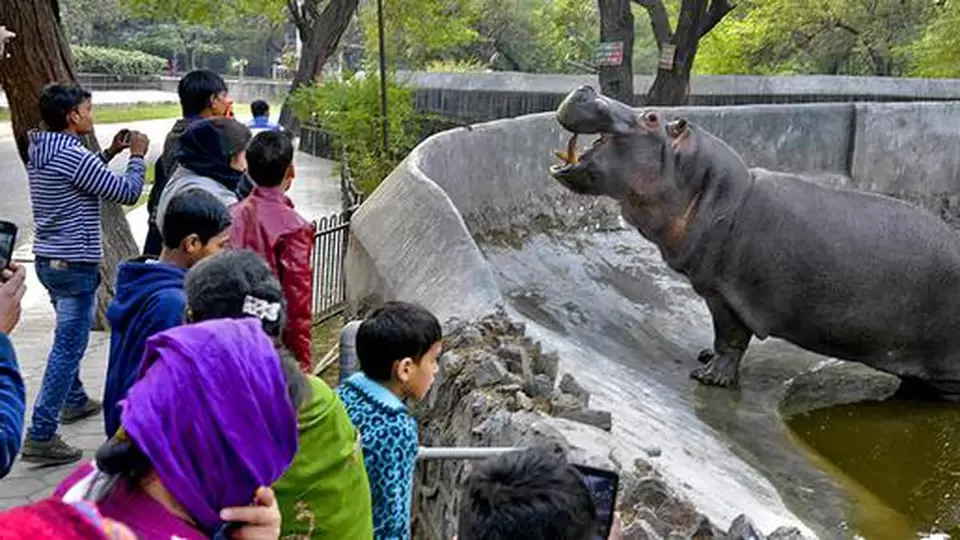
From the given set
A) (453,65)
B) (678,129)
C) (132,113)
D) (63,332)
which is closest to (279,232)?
(63,332)

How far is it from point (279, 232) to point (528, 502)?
2.63m

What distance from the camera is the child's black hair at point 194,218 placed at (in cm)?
371

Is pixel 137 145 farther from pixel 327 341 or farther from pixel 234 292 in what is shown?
pixel 234 292

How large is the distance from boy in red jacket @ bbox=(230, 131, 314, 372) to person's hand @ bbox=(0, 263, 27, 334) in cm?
148

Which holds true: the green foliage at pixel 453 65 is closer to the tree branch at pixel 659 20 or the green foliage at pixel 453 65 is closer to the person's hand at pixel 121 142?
the tree branch at pixel 659 20

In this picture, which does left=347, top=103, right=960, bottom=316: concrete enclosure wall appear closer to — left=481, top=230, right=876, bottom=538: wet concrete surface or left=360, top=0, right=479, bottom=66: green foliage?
left=481, top=230, right=876, bottom=538: wet concrete surface

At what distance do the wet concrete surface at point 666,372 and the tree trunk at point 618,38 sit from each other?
8.48 metres

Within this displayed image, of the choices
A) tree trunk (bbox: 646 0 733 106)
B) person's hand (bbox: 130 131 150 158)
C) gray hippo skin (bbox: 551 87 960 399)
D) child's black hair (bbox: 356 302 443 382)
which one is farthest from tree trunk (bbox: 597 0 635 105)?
child's black hair (bbox: 356 302 443 382)

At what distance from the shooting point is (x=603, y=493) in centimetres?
220

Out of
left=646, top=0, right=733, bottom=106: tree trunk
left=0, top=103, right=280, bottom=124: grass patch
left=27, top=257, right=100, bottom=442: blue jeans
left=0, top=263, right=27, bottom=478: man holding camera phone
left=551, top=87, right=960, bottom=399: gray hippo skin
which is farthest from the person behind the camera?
left=0, top=103, right=280, bottom=124: grass patch

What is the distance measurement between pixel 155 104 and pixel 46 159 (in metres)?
38.7

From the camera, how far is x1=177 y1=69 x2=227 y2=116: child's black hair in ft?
18.4

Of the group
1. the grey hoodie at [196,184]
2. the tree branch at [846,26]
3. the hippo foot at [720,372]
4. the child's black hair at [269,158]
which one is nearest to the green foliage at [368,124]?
the hippo foot at [720,372]

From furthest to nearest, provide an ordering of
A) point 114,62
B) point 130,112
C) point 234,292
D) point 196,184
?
1. point 114,62
2. point 130,112
3. point 196,184
4. point 234,292
